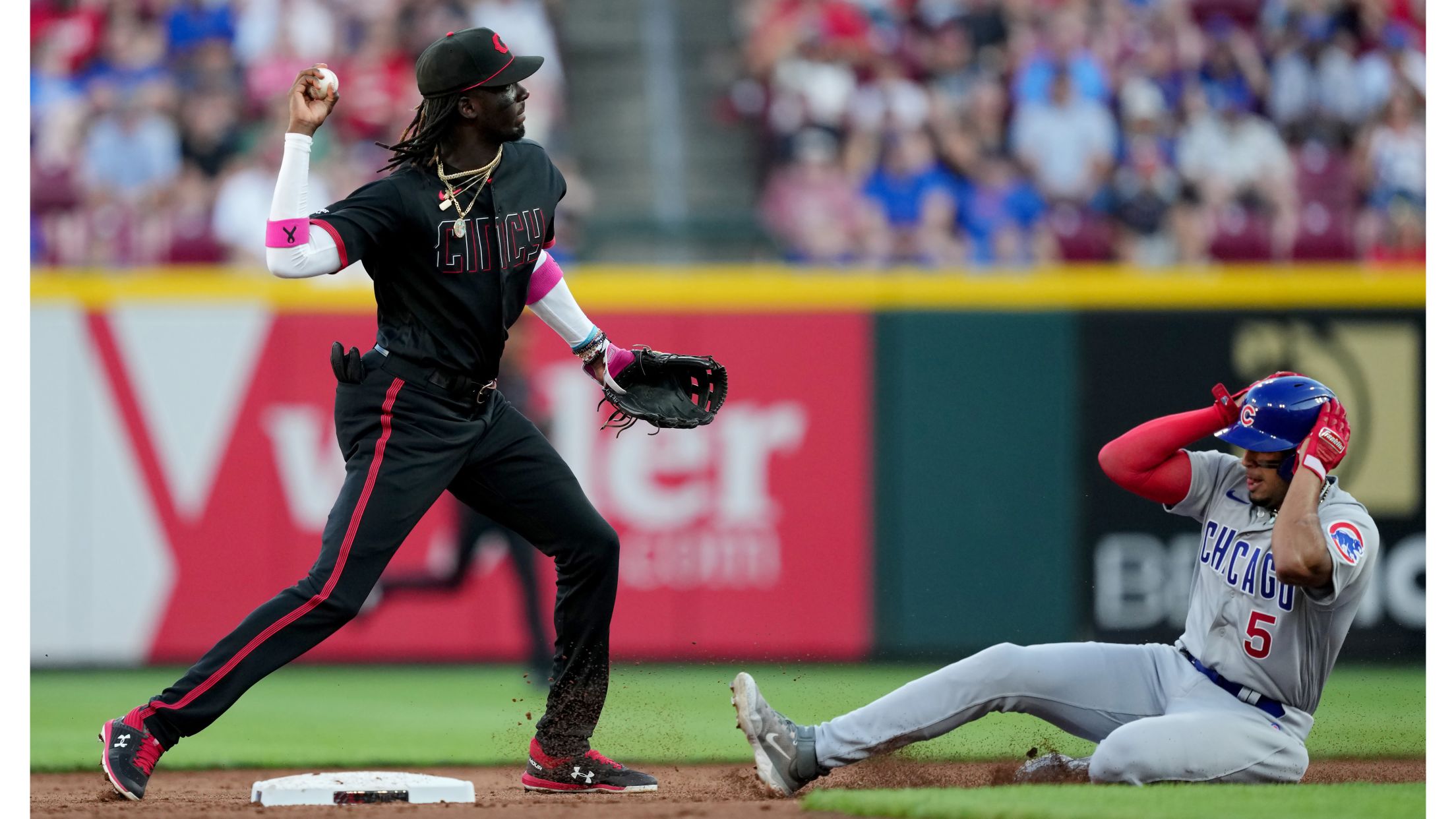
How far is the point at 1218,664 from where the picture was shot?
5.02 meters

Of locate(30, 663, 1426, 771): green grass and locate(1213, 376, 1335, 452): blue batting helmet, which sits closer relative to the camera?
locate(1213, 376, 1335, 452): blue batting helmet

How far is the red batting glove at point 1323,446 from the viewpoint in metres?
4.84

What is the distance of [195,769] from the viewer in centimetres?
659

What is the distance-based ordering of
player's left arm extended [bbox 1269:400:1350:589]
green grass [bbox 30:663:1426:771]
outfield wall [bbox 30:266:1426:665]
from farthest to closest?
outfield wall [bbox 30:266:1426:665] < green grass [bbox 30:663:1426:771] < player's left arm extended [bbox 1269:400:1350:589]

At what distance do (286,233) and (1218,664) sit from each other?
3.05m

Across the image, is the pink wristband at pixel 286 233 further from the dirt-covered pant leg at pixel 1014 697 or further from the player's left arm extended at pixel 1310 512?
the player's left arm extended at pixel 1310 512

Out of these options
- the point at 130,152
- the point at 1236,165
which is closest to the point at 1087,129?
the point at 1236,165

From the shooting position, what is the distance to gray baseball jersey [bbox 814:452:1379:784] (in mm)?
4852

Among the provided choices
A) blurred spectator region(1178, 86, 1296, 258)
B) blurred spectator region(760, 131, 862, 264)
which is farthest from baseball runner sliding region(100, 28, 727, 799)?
blurred spectator region(1178, 86, 1296, 258)

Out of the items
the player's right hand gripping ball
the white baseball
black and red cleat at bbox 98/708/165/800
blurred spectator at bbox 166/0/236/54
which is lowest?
black and red cleat at bbox 98/708/165/800

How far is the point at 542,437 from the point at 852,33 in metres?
8.15

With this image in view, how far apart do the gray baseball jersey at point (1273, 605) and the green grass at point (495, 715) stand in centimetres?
118

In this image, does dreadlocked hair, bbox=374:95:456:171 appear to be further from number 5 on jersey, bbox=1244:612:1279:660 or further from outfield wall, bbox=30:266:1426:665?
outfield wall, bbox=30:266:1426:665

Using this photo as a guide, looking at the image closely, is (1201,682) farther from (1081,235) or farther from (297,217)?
(1081,235)
